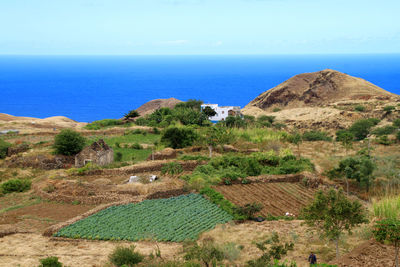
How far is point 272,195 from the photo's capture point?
59.8 ft

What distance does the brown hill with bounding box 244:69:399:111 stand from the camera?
63.1 m

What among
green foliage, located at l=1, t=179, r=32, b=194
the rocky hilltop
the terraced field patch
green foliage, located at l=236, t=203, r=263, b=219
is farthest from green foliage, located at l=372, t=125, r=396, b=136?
green foliage, located at l=1, t=179, r=32, b=194

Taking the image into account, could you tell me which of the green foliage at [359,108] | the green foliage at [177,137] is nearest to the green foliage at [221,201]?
the green foliage at [177,137]

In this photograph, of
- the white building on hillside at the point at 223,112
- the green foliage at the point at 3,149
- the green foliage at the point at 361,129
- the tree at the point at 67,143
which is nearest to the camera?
the tree at the point at 67,143

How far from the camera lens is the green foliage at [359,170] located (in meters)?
18.8

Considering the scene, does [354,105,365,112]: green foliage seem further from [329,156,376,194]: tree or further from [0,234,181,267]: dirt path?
[0,234,181,267]: dirt path

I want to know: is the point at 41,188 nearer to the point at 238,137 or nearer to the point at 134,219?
the point at 134,219

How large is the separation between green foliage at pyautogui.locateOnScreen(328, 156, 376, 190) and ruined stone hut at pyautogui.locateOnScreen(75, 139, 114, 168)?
13597 mm

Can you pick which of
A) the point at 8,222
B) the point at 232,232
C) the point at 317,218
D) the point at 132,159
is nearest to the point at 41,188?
the point at 8,222

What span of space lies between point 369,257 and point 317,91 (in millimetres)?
58984

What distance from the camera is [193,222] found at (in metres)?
15.4

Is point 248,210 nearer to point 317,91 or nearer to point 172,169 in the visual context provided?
point 172,169

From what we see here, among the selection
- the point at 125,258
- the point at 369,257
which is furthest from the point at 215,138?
the point at 369,257

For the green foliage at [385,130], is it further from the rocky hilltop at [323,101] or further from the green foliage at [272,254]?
the green foliage at [272,254]
